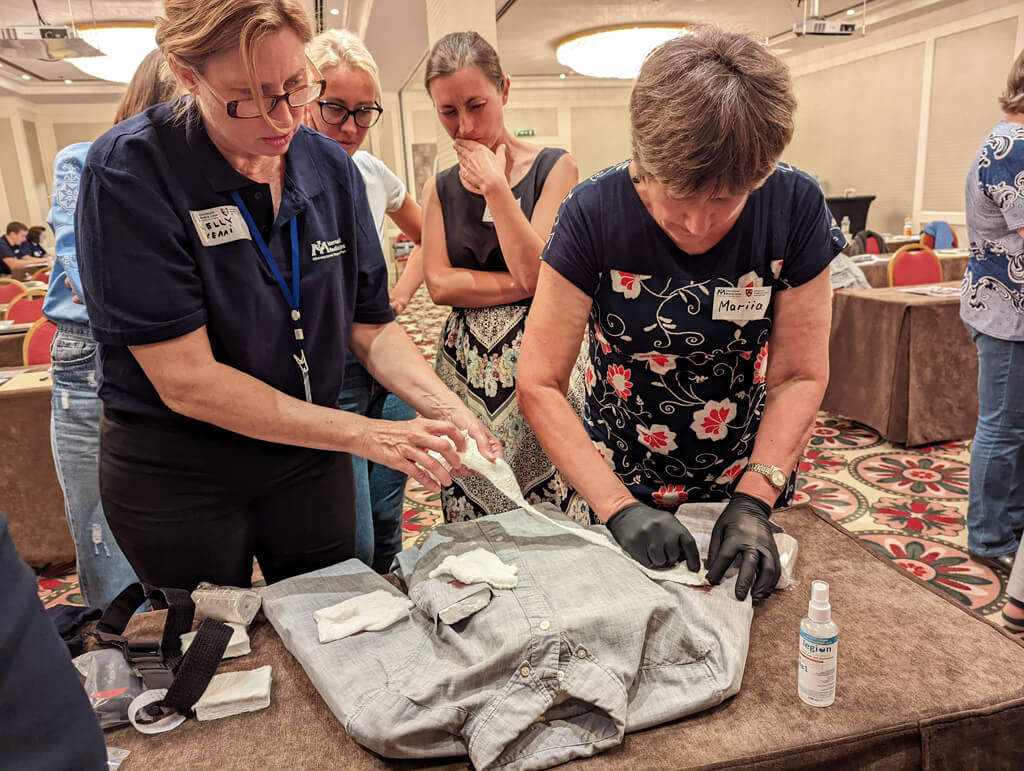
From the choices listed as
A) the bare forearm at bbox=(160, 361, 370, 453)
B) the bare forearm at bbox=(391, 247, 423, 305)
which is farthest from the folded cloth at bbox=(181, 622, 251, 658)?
the bare forearm at bbox=(391, 247, 423, 305)

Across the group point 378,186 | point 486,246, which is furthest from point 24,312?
point 486,246

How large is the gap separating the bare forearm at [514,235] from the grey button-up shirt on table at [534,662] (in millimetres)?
807

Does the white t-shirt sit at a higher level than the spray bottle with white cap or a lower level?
higher

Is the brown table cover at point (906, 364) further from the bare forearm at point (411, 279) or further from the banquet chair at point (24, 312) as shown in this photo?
the banquet chair at point (24, 312)

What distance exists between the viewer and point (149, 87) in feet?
4.75

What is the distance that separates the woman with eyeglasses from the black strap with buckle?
17 centimetres

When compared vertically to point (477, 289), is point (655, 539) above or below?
below

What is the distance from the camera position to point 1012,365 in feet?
7.64

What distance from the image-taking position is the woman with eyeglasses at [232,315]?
98cm

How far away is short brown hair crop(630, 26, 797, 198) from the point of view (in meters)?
0.93

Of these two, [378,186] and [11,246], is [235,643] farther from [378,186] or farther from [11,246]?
[11,246]

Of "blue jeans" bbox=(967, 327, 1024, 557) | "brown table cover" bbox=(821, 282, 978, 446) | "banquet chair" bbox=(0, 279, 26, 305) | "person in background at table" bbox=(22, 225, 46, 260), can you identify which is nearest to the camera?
"blue jeans" bbox=(967, 327, 1024, 557)

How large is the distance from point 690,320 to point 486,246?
2.25 ft

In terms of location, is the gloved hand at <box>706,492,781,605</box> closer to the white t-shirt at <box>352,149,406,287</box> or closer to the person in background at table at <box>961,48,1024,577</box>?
the white t-shirt at <box>352,149,406,287</box>
